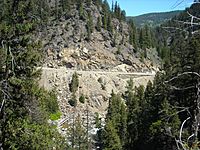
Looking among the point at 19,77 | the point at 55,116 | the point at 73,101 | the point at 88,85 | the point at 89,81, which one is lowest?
the point at 55,116

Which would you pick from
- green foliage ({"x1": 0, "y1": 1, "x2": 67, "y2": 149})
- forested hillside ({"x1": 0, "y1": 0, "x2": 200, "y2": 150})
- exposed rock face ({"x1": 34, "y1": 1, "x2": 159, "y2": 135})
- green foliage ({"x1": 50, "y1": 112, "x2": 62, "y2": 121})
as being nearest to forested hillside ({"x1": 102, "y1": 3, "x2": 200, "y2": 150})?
forested hillside ({"x1": 0, "y1": 0, "x2": 200, "y2": 150})

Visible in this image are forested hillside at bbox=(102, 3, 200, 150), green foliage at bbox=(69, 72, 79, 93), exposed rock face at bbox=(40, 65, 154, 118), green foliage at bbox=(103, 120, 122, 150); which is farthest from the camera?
green foliage at bbox=(69, 72, 79, 93)

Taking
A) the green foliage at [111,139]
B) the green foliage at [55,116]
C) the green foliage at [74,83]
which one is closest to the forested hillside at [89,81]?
the green foliage at [55,116]

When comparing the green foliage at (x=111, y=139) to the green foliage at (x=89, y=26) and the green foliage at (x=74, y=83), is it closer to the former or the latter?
the green foliage at (x=74, y=83)

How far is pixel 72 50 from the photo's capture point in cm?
9881

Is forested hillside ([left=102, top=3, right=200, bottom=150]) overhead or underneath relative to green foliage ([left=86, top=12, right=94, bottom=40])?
underneath

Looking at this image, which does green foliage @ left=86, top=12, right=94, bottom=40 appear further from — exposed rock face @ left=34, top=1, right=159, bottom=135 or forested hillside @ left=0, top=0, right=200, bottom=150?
exposed rock face @ left=34, top=1, right=159, bottom=135

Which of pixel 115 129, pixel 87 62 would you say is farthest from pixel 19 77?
pixel 87 62

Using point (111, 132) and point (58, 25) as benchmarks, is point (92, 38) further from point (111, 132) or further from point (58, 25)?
point (111, 132)

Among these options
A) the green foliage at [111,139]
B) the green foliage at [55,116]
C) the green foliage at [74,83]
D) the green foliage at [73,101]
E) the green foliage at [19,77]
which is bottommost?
the green foliage at [55,116]

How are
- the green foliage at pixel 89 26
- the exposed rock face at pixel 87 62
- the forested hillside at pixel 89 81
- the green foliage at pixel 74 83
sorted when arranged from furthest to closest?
the green foliage at pixel 89 26 < the exposed rock face at pixel 87 62 < the green foliage at pixel 74 83 < the forested hillside at pixel 89 81

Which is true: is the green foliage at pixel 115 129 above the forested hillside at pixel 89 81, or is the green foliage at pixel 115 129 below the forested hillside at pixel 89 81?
below

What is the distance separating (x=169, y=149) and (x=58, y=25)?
72902 mm

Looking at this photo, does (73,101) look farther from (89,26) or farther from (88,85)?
(89,26)
